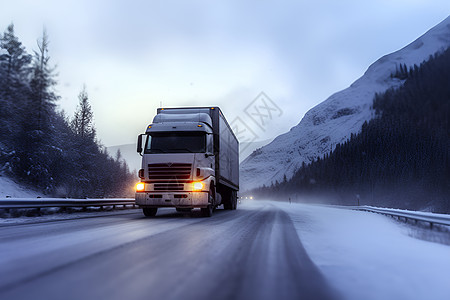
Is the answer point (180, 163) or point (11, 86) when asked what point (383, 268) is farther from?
point (11, 86)

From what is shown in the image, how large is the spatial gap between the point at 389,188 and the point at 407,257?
62807 millimetres

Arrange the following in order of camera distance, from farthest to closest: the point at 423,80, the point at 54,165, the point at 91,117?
the point at 423,80
the point at 91,117
the point at 54,165

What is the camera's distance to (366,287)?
318 cm

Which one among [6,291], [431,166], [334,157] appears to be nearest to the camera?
[6,291]

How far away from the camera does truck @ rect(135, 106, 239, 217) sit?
454 inches

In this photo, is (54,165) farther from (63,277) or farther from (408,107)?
(408,107)

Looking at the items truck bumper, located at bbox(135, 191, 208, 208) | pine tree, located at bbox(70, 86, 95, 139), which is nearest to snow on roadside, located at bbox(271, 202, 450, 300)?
truck bumper, located at bbox(135, 191, 208, 208)

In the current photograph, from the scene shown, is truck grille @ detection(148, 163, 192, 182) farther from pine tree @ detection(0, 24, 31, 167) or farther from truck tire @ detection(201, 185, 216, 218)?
pine tree @ detection(0, 24, 31, 167)

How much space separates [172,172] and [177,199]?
3.09 feet

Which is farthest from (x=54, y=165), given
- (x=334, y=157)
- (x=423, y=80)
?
(x=423, y=80)

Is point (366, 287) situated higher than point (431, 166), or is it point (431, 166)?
point (431, 166)

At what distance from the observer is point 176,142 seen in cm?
1238

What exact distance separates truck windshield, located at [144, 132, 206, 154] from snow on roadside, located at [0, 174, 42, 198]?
19.2 m

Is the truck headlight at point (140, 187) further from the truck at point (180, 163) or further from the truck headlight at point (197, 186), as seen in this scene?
the truck headlight at point (197, 186)
